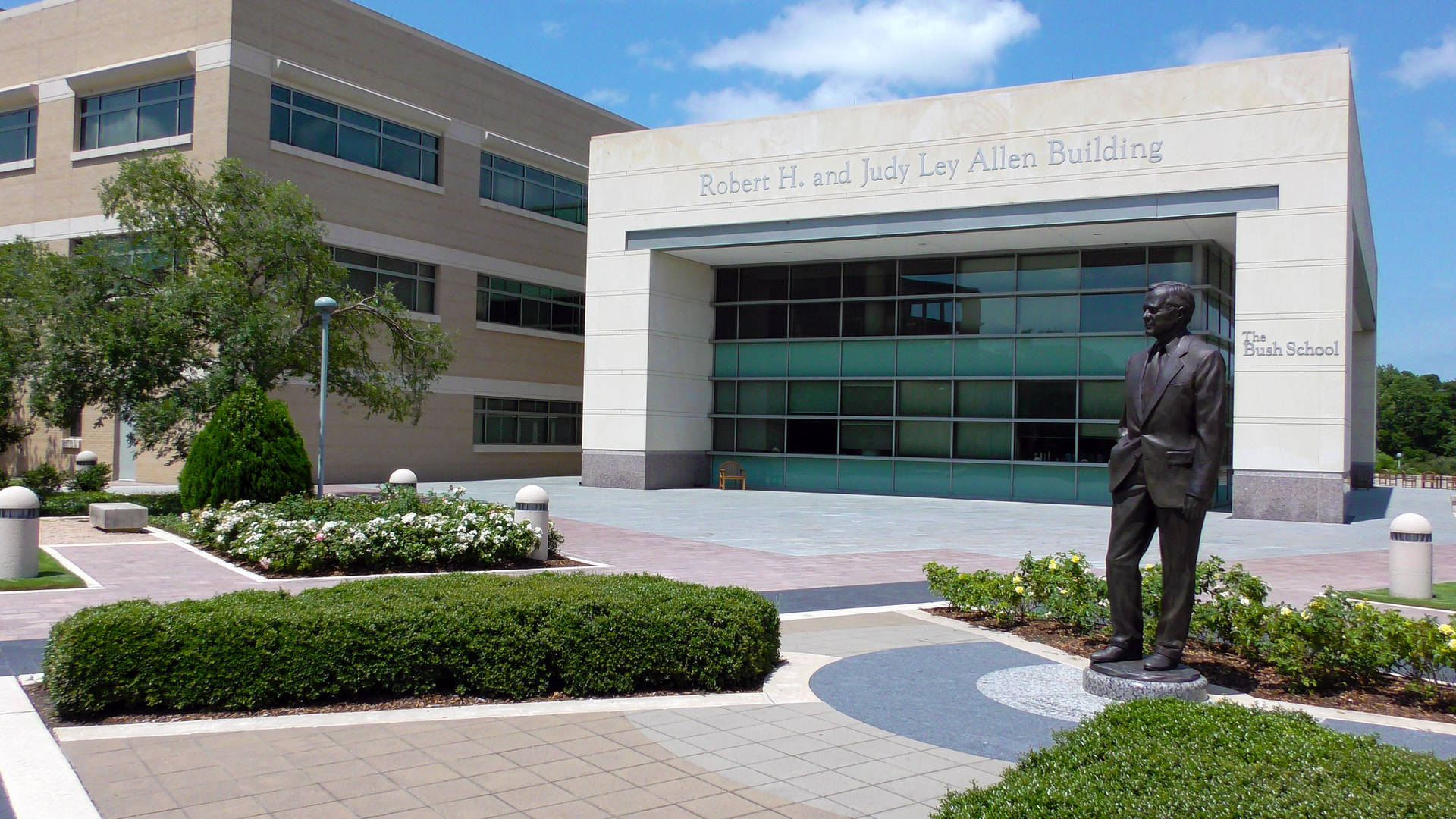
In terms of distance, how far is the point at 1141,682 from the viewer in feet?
23.4

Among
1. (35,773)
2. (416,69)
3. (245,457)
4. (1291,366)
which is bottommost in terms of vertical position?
(35,773)

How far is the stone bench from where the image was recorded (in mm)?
17000

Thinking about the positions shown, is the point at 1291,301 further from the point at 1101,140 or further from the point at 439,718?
the point at 439,718

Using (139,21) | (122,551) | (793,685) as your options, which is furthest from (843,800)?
(139,21)

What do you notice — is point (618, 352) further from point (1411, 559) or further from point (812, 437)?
point (1411, 559)

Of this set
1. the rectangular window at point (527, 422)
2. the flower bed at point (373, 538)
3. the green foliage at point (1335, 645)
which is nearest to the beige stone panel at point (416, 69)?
the rectangular window at point (527, 422)

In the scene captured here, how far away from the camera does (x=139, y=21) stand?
29766 mm

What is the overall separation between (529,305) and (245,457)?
64.8 feet

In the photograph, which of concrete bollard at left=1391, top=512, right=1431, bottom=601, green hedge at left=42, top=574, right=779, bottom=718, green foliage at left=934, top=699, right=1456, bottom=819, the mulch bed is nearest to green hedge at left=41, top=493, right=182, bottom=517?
green hedge at left=42, top=574, right=779, bottom=718

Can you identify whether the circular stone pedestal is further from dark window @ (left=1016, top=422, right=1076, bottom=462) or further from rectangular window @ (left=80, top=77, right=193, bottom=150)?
rectangular window @ (left=80, top=77, right=193, bottom=150)

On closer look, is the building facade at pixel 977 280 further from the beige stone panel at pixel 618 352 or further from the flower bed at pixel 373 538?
the flower bed at pixel 373 538

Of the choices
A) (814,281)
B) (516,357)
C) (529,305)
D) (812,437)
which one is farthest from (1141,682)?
(529,305)

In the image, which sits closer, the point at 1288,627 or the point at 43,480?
the point at 1288,627

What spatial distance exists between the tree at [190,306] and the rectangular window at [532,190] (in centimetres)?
1189
